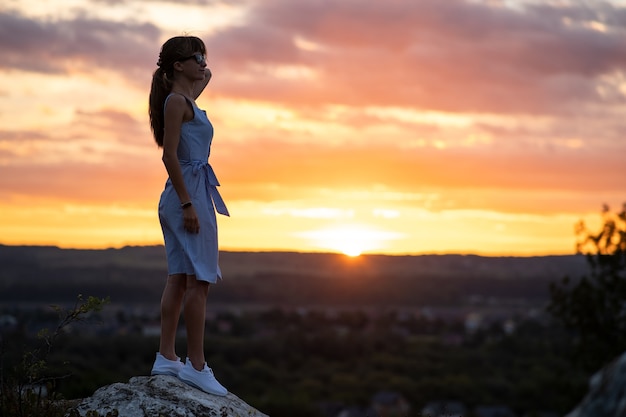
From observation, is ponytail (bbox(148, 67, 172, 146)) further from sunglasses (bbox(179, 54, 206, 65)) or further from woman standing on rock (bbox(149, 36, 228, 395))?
sunglasses (bbox(179, 54, 206, 65))

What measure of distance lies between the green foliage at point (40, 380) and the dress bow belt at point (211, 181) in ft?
3.89

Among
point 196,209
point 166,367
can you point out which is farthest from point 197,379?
point 196,209

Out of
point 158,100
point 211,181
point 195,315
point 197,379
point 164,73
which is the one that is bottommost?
point 197,379

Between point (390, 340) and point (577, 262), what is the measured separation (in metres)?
27.2

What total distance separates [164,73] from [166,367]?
2421 millimetres

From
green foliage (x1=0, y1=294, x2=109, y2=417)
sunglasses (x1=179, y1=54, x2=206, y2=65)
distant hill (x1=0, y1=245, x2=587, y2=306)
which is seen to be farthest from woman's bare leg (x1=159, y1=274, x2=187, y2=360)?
distant hill (x1=0, y1=245, x2=587, y2=306)

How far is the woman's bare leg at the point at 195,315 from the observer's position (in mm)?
7312

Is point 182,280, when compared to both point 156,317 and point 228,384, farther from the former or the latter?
point 156,317

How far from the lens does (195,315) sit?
Result: 7.32 meters

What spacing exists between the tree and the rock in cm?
2261

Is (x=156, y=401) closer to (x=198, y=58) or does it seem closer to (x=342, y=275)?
(x=198, y=58)

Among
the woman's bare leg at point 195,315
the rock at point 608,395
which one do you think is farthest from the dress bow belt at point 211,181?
the rock at point 608,395

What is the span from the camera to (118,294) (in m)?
112

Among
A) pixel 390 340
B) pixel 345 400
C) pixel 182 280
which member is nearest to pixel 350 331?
pixel 390 340
